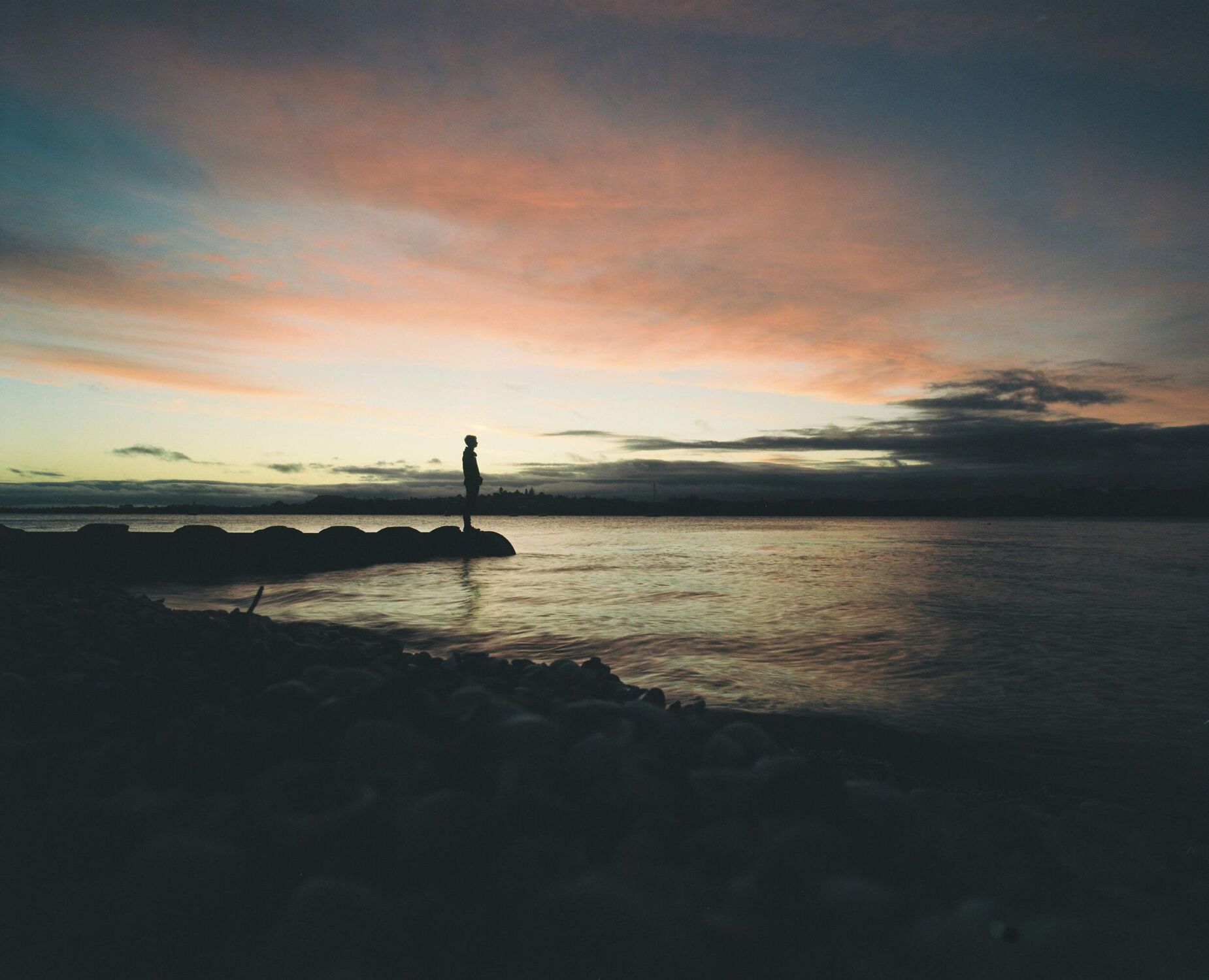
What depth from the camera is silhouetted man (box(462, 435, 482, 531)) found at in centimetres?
1694

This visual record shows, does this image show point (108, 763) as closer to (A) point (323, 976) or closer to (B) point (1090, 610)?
(A) point (323, 976)

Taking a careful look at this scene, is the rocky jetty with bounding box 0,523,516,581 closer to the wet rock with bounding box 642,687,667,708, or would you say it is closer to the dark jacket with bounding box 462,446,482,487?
the dark jacket with bounding box 462,446,482,487

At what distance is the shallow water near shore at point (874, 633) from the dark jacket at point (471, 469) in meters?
2.87

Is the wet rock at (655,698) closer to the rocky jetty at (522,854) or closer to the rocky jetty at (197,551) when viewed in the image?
the rocky jetty at (522,854)

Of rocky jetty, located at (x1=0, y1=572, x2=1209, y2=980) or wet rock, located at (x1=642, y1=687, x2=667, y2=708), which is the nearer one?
rocky jetty, located at (x1=0, y1=572, x2=1209, y2=980)

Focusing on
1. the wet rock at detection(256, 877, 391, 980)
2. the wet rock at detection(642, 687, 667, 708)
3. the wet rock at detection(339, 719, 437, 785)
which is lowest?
the wet rock at detection(642, 687, 667, 708)

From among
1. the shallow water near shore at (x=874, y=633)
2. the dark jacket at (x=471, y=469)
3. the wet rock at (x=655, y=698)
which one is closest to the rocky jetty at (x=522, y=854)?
the wet rock at (x=655, y=698)

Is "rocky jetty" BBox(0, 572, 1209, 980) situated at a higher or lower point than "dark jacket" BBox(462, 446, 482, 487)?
lower

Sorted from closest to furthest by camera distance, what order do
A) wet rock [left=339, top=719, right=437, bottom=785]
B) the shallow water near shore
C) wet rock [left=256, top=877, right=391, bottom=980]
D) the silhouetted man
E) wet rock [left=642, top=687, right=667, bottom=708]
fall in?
wet rock [left=256, top=877, right=391, bottom=980] < wet rock [left=339, top=719, right=437, bottom=785] < wet rock [left=642, top=687, right=667, bottom=708] < the shallow water near shore < the silhouetted man

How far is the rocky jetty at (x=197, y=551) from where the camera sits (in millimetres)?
11703

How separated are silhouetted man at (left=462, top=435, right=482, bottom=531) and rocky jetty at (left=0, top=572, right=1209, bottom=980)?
45.8 ft

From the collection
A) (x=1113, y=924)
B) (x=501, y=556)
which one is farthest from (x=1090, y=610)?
(x=501, y=556)

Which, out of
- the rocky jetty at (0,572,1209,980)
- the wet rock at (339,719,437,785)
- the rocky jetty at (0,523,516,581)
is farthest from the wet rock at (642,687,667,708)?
the rocky jetty at (0,523,516,581)

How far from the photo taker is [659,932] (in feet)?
5.41
